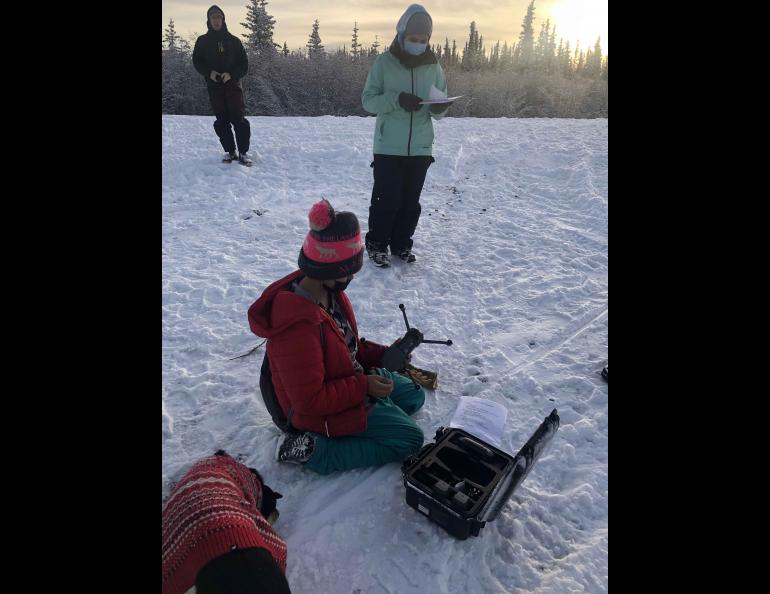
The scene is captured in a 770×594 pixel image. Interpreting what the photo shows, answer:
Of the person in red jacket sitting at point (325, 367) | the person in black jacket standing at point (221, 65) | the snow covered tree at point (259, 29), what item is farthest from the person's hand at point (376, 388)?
the snow covered tree at point (259, 29)

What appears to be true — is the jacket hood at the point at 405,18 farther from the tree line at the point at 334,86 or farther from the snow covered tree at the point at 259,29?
the snow covered tree at the point at 259,29

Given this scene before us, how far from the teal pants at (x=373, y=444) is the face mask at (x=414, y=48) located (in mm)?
3067

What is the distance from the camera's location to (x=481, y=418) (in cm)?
289

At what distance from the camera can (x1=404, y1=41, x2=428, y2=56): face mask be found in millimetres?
4070

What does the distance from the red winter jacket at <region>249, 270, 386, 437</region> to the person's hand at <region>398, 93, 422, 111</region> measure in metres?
2.43

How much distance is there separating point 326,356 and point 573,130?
10635 millimetres

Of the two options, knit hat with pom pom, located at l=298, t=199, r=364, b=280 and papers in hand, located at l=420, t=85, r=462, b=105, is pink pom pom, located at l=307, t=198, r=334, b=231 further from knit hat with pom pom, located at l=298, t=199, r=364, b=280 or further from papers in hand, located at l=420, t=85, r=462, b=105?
papers in hand, located at l=420, t=85, r=462, b=105

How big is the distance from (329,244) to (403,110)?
2.54m

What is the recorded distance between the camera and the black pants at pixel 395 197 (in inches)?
176

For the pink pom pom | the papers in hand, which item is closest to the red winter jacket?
the pink pom pom

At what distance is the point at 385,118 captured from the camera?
14.2 ft

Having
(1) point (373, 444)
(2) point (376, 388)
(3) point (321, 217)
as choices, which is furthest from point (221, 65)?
(1) point (373, 444)

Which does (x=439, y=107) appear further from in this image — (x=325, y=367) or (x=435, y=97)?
(x=325, y=367)
